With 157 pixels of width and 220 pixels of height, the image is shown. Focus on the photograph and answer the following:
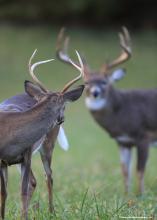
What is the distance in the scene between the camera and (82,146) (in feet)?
50.6

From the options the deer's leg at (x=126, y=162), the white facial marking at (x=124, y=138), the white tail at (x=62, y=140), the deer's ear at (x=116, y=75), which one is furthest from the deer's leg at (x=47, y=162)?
the deer's ear at (x=116, y=75)

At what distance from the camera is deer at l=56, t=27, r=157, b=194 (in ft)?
34.2

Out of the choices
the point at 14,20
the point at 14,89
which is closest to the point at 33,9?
the point at 14,20

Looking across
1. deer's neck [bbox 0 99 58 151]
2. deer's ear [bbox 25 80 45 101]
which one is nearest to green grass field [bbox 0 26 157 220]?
deer's neck [bbox 0 99 58 151]

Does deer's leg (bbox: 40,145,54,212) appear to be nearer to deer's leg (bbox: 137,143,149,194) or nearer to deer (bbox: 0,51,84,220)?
deer (bbox: 0,51,84,220)

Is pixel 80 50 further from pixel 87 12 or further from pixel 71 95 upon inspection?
pixel 71 95

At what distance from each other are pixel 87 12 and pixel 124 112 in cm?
2262

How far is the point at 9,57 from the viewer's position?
93.4 ft

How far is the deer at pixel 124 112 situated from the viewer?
10438mm

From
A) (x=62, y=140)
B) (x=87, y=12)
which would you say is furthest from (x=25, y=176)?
(x=87, y=12)

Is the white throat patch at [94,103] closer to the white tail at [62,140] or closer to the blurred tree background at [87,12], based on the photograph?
the white tail at [62,140]

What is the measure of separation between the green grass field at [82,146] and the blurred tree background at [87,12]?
988 millimetres

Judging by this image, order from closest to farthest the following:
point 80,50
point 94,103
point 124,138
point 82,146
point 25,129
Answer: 1. point 25,129
2. point 124,138
3. point 94,103
4. point 82,146
5. point 80,50

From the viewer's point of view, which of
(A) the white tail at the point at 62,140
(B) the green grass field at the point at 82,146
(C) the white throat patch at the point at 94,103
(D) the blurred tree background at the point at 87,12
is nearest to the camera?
(B) the green grass field at the point at 82,146
